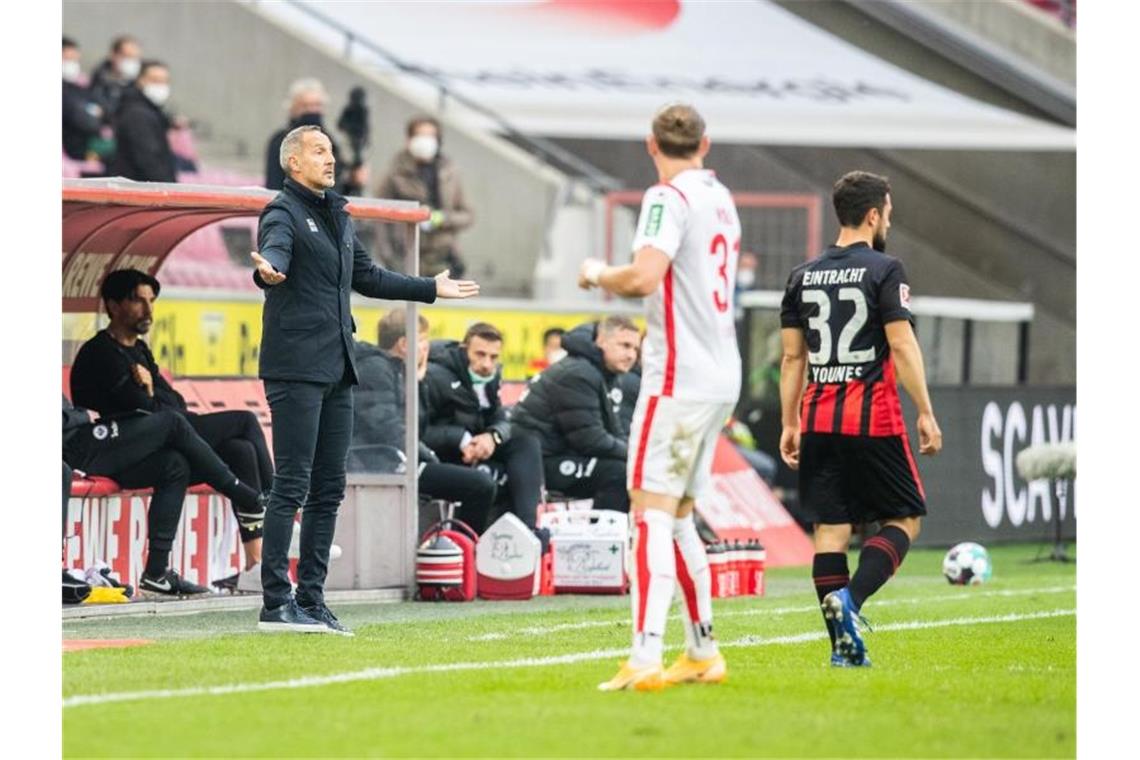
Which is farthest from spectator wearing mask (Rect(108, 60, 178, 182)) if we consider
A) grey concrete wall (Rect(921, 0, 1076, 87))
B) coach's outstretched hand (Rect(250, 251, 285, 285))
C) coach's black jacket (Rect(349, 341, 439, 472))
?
grey concrete wall (Rect(921, 0, 1076, 87))

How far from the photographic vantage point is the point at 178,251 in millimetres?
21047

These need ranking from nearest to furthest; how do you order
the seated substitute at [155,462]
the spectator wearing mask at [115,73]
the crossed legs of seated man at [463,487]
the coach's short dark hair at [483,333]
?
the seated substitute at [155,462] → the crossed legs of seated man at [463,487] → the coach's short dark hair at [483,333] → the spectator wearing mask at [115,73]

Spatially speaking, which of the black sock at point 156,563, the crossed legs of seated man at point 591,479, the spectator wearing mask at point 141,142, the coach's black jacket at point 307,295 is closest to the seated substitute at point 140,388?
the black sock at point 156,563

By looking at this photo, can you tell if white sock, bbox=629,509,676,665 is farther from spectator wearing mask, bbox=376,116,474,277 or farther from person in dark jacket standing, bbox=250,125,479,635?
spectator wearing mask, bbox=376,116,474,277

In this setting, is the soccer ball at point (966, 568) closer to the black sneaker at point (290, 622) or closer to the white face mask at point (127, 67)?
the black sneaker at point (290, 622)

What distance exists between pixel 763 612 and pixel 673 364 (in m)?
4.79

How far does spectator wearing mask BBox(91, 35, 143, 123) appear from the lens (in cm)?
2184

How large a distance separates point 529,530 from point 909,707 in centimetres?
618

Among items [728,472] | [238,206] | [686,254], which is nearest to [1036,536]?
[728,472]

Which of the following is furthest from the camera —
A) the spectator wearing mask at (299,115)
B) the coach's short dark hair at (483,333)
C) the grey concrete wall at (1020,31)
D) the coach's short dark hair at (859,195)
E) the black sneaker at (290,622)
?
the grey concrete wall at (1020,31)

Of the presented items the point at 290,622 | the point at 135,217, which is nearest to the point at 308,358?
the point at 290,622

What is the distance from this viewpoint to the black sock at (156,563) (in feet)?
41.4

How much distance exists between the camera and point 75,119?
2097 centimetres

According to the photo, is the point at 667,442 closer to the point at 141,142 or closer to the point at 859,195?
the point at 859,195
